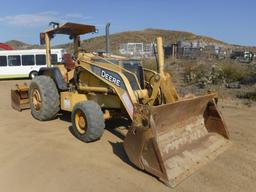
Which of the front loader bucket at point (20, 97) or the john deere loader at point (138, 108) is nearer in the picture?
the john deere loader at point (138, 108)

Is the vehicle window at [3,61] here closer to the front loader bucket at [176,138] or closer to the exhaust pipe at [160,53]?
the exhaust pipe at [160,53]

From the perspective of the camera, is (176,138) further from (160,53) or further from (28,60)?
(28,60)

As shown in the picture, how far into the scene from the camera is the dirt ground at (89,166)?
420 centimetres

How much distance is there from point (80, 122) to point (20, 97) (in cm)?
358

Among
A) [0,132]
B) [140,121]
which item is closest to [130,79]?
[140,121]

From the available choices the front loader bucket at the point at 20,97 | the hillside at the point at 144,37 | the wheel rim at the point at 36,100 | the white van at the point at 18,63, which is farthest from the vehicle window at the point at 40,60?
the hillside at the point at 144,37

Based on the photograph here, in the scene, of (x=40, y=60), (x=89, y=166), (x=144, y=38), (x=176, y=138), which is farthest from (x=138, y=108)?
(x=144, y=38)

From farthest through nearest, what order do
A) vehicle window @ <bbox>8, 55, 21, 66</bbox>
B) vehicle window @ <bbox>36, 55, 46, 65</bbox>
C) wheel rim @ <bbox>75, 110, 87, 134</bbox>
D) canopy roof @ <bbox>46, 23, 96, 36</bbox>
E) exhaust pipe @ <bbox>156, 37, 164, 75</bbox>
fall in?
vehicle window @ <bbox>36, 55, 46, 65</bbox> → vehicle window @ <bbox>8, 55, 21, 66</bbox> → canopy roof @ <bbox>46, 23, 96, 36</bbox> → wheel rim @ <bbox>75, 110, 87, 134</bbox> → exhaust pipe @ <bbox>156, 37, 164, 75</bbox>

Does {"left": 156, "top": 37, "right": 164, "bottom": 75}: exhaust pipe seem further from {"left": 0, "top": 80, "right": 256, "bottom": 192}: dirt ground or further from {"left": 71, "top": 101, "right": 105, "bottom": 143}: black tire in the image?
{"left": 0, "top": 80, "right": 256, "bottom": 192}: dirt ground

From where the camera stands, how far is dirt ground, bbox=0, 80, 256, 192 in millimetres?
4203

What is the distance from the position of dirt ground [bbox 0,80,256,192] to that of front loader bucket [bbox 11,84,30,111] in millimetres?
2049

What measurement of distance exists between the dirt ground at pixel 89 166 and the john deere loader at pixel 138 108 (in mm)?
193

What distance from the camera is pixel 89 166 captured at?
4828 mm

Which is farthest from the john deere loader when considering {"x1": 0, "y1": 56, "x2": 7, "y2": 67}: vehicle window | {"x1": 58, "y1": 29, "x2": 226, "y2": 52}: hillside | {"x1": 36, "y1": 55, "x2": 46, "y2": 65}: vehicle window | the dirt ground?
{"x1": 58, "y1": 29, "x2": 226, "y2": 52}: hillside
